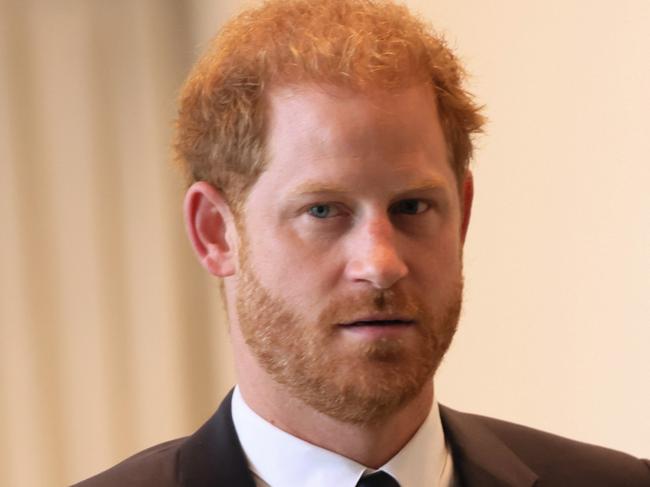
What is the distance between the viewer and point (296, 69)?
1.30 metres

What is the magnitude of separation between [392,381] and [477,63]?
118cm

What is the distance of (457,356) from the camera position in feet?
7.89

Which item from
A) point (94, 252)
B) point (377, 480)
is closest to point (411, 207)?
point (377, 480)

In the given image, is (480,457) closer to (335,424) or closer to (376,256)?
(335,424)

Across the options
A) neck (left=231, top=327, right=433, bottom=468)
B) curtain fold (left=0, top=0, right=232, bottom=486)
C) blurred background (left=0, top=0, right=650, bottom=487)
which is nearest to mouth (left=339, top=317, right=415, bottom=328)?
neck (left=231, top=327, right=433, bottom=468)

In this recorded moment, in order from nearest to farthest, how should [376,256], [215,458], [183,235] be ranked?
[376,256], [215,458], [183,235]

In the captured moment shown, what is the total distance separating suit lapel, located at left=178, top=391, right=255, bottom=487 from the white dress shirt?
0.6 inches

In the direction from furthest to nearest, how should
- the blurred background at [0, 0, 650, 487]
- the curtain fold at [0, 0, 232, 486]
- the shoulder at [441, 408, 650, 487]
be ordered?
the curtain fold at [0, 0, 232, 486] → the blurred background at [0, 0, 650, 487] → the shoulder at [441, 408, 650, 487]

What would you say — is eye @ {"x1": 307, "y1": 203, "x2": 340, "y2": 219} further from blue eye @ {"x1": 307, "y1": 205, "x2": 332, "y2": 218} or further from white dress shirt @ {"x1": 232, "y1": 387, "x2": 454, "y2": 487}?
white dress shirt @ {"x1": 232, "y1": 387, "x2": 454, "y2": 487}

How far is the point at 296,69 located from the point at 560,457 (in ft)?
1.96

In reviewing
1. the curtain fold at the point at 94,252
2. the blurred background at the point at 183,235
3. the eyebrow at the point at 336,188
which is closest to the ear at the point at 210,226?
the eyebrow at the point at 336,188

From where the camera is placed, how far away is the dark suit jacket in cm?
136

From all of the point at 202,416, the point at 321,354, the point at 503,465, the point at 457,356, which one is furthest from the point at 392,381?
the point at 202,416

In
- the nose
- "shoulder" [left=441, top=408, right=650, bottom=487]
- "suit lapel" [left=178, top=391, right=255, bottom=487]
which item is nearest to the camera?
the nose
